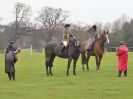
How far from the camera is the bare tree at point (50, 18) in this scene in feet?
380

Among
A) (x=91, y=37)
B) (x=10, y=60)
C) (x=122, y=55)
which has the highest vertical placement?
(x=91, y=37)

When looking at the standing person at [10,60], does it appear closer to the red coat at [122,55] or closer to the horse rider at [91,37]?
the red coat at [122,55]

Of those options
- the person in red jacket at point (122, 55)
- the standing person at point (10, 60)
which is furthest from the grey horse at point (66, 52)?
the standing person at point (10, 60)

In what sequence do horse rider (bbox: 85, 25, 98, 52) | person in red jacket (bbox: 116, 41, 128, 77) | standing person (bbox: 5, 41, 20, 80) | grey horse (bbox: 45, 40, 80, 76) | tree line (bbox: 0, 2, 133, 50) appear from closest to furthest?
standing person (bbox: 5, 41, 20, 80), person in red jacket (bbox: 116, 41, 128, 77), grey horse (bbox: 45, 40, 80, 76), horse rider (bbox: 85, 25, 98, 52), tree line (bbox: 0, 2, 133, 50)

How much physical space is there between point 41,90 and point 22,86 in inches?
71.5

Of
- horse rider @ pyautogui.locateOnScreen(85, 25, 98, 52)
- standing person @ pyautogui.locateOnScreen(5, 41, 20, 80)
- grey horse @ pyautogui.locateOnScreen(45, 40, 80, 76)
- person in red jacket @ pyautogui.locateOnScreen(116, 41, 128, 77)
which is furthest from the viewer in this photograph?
horse rider @ pyautogui.locateOnScreen(85, 25, 98, 52)

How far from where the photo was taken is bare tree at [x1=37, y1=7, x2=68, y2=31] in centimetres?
11594

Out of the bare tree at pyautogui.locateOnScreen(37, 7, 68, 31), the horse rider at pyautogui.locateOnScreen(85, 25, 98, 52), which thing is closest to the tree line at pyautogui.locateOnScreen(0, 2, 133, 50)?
the bare tree at pyautogui.locateOnScreen(37, 7, 68, 31)

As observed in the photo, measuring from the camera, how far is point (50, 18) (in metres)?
117

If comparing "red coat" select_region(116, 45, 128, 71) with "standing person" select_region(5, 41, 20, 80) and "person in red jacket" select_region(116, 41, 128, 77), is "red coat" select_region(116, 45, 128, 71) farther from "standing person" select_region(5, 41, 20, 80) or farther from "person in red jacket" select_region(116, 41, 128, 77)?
"standing person" select_region(5, 41, 20, 80)

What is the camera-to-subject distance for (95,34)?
26.3 metres

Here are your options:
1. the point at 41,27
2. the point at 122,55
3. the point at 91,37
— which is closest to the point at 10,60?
the point at 122,55

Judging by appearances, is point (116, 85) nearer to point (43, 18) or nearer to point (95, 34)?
point (95, 34)

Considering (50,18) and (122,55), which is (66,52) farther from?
(50,18)
